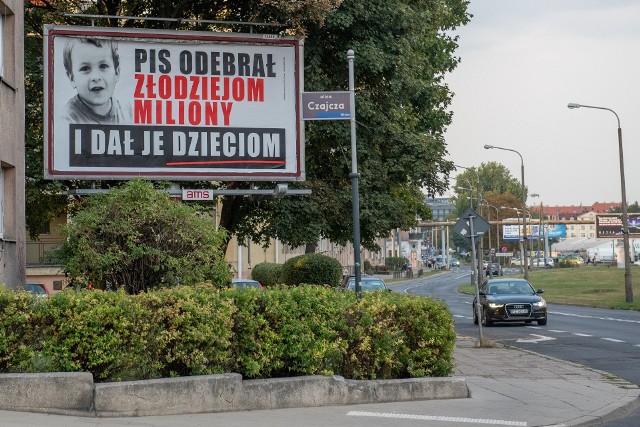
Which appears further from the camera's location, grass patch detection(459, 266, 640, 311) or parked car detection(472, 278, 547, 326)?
grass patch detection(459, 266, 640, 311)

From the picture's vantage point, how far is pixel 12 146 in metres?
16.4

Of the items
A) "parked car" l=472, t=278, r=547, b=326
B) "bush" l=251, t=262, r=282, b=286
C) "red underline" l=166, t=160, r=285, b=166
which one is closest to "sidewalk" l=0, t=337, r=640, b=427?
"red underline" l=166, t=160, r=285, b=166

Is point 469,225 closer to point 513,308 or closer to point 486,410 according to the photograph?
point 513,308

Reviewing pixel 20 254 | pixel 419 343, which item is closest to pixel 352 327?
pixel 419 343

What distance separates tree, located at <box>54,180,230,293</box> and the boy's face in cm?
278

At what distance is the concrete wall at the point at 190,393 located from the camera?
10.8 m

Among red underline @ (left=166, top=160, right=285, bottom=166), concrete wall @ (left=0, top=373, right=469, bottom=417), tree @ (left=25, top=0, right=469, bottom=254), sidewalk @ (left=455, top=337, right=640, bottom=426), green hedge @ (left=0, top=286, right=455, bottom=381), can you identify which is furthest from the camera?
tree @ (left=25, top=0, right=469, bottom=254)

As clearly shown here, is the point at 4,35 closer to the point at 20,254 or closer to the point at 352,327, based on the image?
the point at 20,254

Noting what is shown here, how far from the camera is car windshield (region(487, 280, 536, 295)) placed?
34469 mm

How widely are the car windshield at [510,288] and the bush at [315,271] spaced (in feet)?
16.9

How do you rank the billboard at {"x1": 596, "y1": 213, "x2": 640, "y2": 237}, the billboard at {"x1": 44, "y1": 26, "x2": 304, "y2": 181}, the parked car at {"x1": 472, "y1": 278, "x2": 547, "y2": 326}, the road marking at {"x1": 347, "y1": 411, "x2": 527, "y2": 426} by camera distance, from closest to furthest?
1. the road marking at {"x1": 347, "y1": 411, "x2": 527, "y2": 426}
2. the billboard at {"x1": 44, "y1": 26, "x2": 304, "y2": 181}
3. the parked car at {"x1": 472, "y1": 278, "x2": 547, "y2": 326}
4. the billboard at {"x1": 596, "y1": 213, "x2": 640, "y2": 237}

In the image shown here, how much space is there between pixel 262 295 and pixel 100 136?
6085 mm

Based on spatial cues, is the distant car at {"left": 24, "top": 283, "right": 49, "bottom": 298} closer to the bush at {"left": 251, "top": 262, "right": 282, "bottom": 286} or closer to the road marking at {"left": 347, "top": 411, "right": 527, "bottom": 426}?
the road marking at {"left": 347, "top": 411, "right": 527, "bottom": 426}

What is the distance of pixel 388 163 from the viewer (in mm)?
24031
